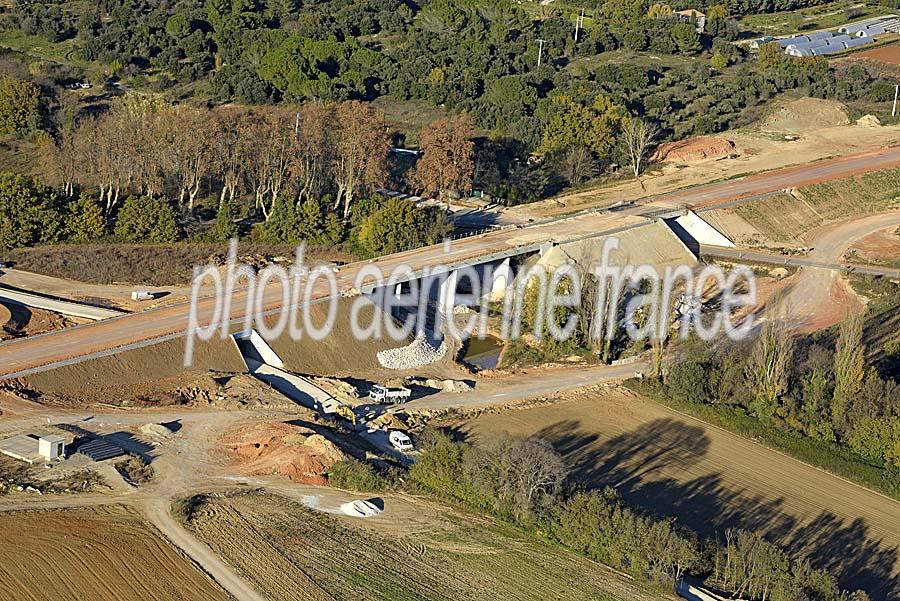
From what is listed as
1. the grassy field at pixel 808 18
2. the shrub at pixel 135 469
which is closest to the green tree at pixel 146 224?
the shrub at pixel 135 469

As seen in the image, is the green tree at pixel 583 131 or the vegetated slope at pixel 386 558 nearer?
the vegetated slope at pixel 386 558

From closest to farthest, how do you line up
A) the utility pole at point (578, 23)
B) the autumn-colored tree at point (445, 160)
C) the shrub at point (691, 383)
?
1. the shrub at point (691, 383)
2. the autumn-colored tree at point (445, 160)
3. the utility pole at point (578, 23)

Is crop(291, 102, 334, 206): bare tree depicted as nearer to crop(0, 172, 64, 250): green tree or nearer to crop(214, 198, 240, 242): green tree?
crop(214, 198, 240, 242): green tree

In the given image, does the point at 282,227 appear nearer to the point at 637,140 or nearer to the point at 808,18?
the point at 637,140

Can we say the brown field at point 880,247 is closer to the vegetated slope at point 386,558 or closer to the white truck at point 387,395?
the white truck at point 387,395

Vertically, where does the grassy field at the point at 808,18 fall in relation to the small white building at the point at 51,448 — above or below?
above

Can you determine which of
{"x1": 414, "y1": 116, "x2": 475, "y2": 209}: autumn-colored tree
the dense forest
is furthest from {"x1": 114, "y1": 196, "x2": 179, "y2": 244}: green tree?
the dense forest
